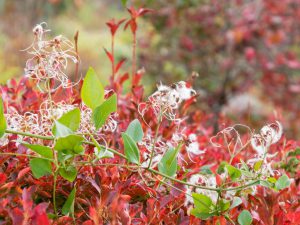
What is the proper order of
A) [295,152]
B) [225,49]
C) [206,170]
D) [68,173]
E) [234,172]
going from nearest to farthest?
[68,173], [234,172], [206,170], [295,152], [225,49]

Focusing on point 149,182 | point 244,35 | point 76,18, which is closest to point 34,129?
point 149,182

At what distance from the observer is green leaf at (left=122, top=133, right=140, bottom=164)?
1.36 metres

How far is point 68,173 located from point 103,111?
17 cm

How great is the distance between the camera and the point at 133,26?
2.17 metres

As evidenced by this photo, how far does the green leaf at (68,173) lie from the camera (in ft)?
A: 4.36

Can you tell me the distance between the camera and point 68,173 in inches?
52.6

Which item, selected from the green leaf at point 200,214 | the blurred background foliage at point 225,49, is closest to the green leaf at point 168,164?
the green leaf at point 200,214

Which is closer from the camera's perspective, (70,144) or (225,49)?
(70,144)

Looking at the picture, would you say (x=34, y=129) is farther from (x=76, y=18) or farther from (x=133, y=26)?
(x=76, y=18)

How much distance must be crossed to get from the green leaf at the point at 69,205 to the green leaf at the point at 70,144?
0.12m

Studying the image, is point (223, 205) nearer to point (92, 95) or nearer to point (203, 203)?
point (203, 203)

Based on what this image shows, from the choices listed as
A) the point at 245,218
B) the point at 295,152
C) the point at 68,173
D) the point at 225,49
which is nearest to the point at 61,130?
the point at 68,173

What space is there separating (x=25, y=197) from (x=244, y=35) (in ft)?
15.6

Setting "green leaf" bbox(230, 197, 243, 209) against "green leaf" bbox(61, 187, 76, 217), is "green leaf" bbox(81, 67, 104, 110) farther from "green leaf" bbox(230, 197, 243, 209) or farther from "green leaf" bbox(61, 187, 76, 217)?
"green leaf" bbox(230, 197, 243, 209)
